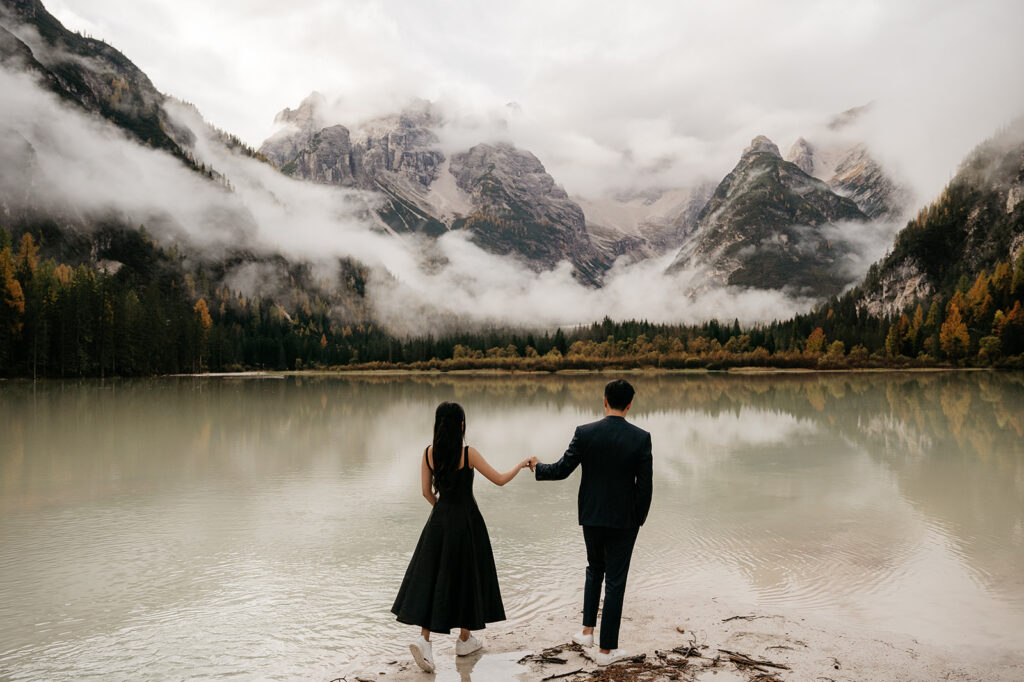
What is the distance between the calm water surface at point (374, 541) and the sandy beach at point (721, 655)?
21.8 inches

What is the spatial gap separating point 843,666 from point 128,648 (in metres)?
8.31

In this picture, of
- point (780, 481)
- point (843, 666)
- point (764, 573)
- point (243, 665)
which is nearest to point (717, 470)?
point (780, 481)

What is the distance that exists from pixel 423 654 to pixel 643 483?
3010 millimetres

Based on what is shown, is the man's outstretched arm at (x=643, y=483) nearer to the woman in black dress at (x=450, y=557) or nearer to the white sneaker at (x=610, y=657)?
the woman in black dress at (x=450, y=557)

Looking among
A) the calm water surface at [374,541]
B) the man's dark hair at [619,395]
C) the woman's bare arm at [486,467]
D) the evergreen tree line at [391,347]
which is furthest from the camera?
the evergreen tree line at [391,347]

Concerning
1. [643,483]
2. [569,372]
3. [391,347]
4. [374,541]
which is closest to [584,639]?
[643,483]

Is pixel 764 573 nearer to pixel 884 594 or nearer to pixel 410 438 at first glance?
pixel 884 594

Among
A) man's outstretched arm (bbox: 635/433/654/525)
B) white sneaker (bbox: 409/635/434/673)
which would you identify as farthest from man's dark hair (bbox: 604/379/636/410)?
white sneaker (bbox: 409/635/434/673)

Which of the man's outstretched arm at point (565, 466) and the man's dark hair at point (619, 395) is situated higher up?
the man's dark hair at point (619, 395)

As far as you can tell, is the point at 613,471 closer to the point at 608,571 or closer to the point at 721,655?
the point at 608,571

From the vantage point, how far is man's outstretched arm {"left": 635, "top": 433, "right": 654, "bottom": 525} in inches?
275

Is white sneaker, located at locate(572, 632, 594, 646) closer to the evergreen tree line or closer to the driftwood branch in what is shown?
the driftwood branch

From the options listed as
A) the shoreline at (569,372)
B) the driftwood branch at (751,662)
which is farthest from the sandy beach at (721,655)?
the shoreline at (569,372)

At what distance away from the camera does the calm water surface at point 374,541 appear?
8.45m
